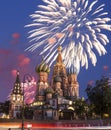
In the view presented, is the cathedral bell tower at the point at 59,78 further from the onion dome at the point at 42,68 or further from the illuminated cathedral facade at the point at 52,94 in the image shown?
the onion dome at the point at 42,68

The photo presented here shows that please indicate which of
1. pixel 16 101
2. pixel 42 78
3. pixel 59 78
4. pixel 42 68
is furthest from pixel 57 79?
pixel 16 101

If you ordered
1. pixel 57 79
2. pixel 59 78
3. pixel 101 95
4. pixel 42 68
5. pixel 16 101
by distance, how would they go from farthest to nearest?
pixel 42 68, pixel 59 78, pixel 57 79, pixel 16 101, pixel 101 95

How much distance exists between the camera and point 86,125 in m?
47.2

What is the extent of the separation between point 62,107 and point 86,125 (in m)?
47.7

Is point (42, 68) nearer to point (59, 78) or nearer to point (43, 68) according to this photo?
point (43, 68)

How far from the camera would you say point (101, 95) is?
5478 centimetres

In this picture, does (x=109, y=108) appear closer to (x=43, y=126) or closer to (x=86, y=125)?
(x=86, y=125)

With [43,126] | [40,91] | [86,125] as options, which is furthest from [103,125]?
[40,91]

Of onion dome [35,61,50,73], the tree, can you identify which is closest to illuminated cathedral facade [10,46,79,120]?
onion dome [35,61,50,73]

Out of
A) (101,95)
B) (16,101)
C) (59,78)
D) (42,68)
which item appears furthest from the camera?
(42,68)

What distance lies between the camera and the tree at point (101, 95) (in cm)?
5369

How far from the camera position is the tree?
53.7m

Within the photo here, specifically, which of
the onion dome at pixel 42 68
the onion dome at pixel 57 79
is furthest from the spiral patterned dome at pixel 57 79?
the onion dome at pixel 42 68

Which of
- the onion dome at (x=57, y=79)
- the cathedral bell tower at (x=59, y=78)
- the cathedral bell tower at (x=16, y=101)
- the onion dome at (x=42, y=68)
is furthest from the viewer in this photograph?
the onion dome at (x=42, y=68)
